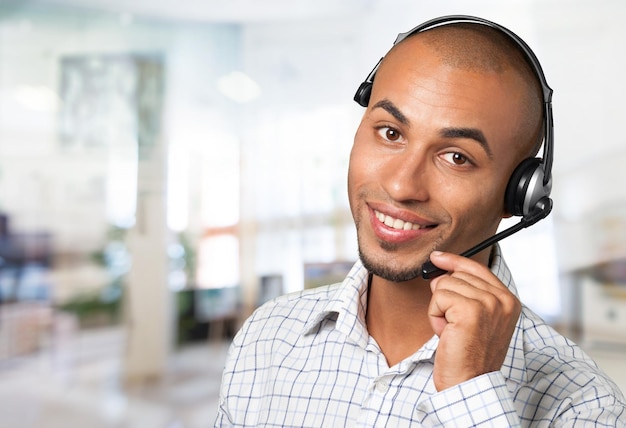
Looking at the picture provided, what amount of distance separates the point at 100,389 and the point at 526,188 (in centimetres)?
411

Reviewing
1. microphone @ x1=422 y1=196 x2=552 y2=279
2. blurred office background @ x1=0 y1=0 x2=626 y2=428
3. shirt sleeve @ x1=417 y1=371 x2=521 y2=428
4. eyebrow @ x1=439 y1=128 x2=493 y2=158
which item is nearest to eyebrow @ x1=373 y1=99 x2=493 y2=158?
eyebrow @ x1=439 y1=128 x2=493 y2=158

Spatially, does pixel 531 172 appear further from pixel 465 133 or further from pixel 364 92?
pixel 364 92

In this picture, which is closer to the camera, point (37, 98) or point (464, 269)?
point (464, 269)

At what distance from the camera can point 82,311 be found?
4.71 meters

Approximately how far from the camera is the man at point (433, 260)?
91 centimetres

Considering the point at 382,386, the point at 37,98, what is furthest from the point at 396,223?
the point at 37,98

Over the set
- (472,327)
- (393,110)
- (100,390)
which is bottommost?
(100,390)

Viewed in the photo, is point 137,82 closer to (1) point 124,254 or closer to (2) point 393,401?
(1) point 124,254

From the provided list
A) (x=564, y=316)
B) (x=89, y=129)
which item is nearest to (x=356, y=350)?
(x=564, y=316)

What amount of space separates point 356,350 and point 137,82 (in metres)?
4.12

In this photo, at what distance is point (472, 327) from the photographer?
0.86 metres

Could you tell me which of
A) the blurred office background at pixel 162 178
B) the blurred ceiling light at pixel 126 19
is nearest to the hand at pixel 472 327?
the blurred office background at pixel 162 178

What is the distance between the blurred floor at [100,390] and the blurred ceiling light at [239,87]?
66.6 inches

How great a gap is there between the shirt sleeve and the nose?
255mm
